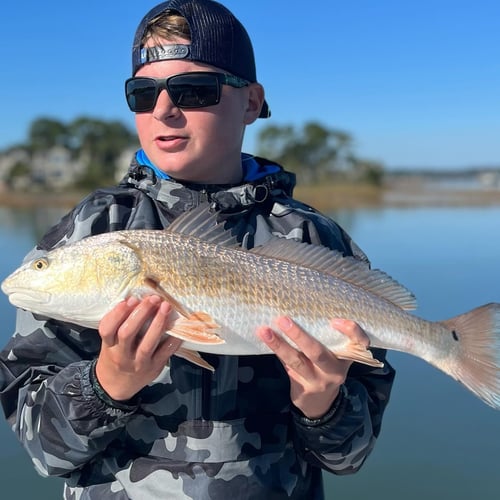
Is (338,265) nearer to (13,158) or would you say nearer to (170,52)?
(170,52)

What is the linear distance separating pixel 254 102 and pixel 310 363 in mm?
1286

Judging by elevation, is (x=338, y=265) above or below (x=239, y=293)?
above

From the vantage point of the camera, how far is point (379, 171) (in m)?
57.6

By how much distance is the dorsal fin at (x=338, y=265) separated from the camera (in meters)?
2.11

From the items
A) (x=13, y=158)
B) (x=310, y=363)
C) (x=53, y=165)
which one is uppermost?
(x=13, y=158)

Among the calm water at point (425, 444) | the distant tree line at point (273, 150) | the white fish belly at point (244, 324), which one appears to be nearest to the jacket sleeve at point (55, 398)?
the white fish belly at point (244, 324)

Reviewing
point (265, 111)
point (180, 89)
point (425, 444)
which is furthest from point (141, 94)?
point (425, 444)

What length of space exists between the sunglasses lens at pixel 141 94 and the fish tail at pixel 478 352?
1419 millimetres

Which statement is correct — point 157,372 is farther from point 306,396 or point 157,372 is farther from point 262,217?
point 262,217

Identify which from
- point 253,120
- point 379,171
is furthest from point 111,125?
point 253,120

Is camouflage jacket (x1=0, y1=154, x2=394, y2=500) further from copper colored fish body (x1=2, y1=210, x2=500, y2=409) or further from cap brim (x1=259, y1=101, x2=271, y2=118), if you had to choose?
cap brim (x1=259, y1=101, x2=271, y2=118)

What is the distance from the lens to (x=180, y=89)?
7.23ft

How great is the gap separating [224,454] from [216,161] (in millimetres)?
1127

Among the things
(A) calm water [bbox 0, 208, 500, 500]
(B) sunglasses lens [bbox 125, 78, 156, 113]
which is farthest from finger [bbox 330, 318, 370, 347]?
(A) calm water [bbox 0, 208, 500, 500]
